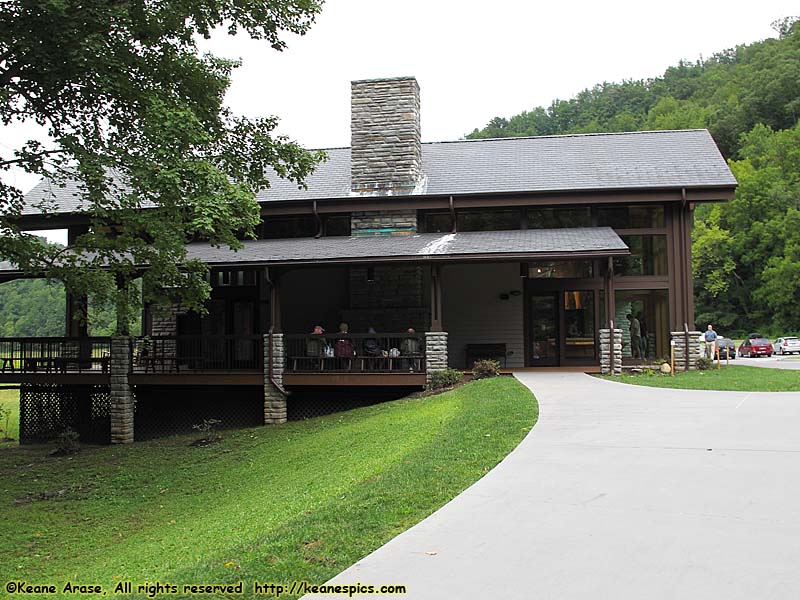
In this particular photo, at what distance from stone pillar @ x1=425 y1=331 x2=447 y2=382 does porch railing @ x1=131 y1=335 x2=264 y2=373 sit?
4049mm

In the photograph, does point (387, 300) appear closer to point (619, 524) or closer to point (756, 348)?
point (619, 524)

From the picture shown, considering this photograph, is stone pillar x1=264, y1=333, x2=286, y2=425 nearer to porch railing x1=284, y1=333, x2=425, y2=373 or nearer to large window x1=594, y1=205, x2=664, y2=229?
porch railing x1=284, y1=333, x2=425, y2=373

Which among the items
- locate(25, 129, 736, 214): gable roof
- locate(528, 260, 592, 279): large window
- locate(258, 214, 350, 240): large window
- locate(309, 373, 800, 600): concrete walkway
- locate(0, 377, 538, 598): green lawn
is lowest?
locate(0, 377, 538, 598): green lawn

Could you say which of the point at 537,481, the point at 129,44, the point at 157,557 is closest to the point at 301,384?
the point at 129,44

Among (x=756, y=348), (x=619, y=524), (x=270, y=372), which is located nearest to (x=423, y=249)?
(x=270, y=372)

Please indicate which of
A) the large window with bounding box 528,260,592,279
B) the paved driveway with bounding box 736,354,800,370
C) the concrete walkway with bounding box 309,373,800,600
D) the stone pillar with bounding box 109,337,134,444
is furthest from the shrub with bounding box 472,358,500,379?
the paved driveway with bounding box 736,354,800,370

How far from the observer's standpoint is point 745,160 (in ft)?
206

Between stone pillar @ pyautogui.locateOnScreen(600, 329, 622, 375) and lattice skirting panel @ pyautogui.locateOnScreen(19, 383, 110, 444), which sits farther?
lattice skirting panel @ pyautogui.locateOnScreen(19, 383, 110, 444)

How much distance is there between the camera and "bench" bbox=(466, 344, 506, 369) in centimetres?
2038

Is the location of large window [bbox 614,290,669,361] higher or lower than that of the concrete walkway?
higher

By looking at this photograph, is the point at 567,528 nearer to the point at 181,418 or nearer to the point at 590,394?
the point at 590,394

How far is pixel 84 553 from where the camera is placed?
354 inches

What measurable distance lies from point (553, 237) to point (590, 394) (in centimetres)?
618

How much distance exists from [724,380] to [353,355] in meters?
8.22
